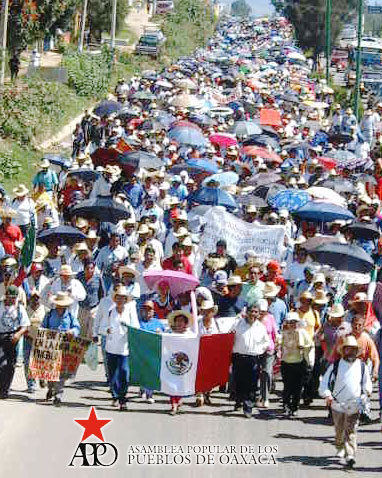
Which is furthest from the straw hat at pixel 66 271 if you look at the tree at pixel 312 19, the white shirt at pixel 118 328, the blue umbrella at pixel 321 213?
the tree at pixel 312 19

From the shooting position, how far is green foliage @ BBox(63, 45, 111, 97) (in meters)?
49.1

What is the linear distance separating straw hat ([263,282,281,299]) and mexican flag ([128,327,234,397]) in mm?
1046

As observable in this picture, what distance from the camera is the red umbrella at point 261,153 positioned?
27.9 meters

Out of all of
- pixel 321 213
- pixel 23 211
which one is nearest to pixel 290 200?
pixel 321 213

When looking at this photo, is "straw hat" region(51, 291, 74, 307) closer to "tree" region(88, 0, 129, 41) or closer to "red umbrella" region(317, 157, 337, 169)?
"red umbrella" region(317, 157, 337, 169)

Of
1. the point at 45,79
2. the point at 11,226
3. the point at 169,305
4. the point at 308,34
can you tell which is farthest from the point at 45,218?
the point at 308,34

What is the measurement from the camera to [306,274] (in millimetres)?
16797

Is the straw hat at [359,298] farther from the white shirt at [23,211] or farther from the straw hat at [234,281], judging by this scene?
the white shirt at [23,211]

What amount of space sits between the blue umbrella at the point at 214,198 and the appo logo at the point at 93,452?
7711mm

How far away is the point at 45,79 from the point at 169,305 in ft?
97.9

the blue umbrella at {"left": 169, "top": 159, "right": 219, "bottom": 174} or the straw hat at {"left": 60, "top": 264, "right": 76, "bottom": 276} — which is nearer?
the straw hat at {"left": 60, "top": 264, "right": 76, "bottom": 276}

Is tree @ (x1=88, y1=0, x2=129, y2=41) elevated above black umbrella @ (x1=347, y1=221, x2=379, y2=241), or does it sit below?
below

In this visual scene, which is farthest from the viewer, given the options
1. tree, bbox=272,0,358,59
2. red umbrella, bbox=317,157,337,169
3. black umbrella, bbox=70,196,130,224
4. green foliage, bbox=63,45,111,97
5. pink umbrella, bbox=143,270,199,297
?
tree, bbox=272,0,358,59

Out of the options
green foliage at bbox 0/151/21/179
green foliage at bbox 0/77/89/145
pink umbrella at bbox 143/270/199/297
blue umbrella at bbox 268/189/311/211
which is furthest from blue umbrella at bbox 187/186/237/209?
green foliage at bbox 0/77/89/145
